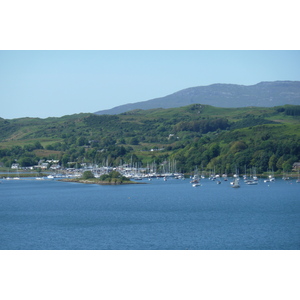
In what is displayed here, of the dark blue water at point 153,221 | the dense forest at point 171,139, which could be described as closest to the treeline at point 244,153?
the dense forest at point 171,139

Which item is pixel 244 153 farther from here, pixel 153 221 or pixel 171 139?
pixel 153 221

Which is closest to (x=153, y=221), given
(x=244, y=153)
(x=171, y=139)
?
(x=244, y=153)

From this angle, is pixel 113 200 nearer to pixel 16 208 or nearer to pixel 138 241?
pixel 16 208

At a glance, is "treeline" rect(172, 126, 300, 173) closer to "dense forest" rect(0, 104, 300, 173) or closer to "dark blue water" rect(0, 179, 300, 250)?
"dense forest" rect(0, 104, 300, 173)

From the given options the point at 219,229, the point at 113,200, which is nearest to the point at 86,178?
the point at 113,200

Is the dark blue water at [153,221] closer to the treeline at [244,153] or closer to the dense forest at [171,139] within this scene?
the treeline at [244,153]

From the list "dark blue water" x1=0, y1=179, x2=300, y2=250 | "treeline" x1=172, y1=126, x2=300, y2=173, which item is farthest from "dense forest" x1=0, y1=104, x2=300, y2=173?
"dark blue water" x1=0, y1=179, x2=300, y2=250
